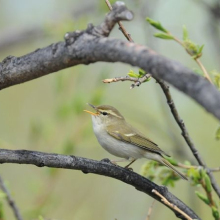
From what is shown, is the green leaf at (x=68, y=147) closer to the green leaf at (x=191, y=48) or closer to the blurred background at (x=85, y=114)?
the blurred background at (x=85, y=114)

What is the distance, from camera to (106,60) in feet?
5.31

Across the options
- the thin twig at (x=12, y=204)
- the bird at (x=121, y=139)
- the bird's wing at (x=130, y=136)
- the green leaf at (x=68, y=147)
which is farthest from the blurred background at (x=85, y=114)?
the thin twig at (x=12, y=204)

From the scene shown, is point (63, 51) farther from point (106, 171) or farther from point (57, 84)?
point (57, 84)

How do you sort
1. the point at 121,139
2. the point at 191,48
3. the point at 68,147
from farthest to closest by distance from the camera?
the point at 68,147, the point at 121,139, the point at 191,48

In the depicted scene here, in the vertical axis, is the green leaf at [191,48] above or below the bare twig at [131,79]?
above

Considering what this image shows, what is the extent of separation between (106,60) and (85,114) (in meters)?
4.02

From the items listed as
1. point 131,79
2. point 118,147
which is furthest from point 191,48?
point 118,147

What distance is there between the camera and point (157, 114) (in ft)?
30.8

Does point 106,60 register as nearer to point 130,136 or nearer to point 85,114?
point 130,136

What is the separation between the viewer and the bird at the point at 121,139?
13.8 ft

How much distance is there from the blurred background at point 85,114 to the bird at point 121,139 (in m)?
0.24

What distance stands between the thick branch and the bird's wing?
1.62 m

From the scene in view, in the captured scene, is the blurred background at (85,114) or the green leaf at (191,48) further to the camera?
the blurred background at (85,114)

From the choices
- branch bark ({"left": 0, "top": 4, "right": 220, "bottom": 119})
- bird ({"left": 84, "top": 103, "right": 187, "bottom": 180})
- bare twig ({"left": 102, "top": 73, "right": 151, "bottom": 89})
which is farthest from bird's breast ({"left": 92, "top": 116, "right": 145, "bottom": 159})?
branch bark ({"left": 0, "top": 4, "right": 220, "bottom": 119})
